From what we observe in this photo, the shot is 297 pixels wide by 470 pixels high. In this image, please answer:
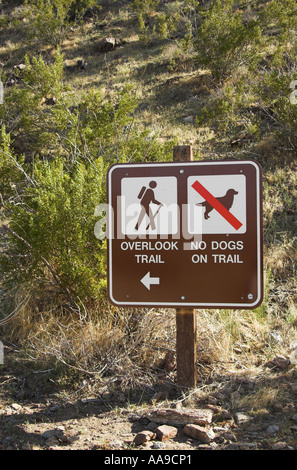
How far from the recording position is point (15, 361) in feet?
13.6

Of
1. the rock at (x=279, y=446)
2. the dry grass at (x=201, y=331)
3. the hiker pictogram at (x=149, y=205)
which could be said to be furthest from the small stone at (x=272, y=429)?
the hiker pictogram at (x=149, y=205)

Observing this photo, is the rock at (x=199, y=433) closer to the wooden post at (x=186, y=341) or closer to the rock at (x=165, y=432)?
the rock at (x=165, y=432)

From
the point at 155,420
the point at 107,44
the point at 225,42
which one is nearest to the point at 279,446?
the point at 155,420

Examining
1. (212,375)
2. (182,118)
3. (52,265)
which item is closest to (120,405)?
(212,375)

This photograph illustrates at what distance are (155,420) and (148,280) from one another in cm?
87

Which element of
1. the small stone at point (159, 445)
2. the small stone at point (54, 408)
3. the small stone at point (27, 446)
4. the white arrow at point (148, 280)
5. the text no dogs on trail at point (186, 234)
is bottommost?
the small stone at point (27, 446)

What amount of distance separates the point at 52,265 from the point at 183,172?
1966 mm

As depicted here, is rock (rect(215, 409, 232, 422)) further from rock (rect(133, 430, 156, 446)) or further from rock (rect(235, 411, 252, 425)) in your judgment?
rock (rect(133, 430, 156, 446))

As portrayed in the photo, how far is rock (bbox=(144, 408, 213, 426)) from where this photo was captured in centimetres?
A: 312

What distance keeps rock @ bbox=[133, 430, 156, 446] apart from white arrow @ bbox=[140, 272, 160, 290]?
90cm

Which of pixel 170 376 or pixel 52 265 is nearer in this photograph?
pixel 170 376

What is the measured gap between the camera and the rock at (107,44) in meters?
17.4

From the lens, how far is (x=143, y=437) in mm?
2941
